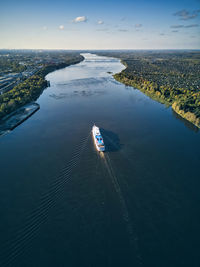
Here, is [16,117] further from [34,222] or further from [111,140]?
[34,222]

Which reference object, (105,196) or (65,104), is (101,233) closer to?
(105,196)

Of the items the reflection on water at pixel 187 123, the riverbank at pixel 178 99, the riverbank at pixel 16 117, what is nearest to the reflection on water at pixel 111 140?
the reflection on water at pixel 187 123

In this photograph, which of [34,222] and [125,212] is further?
[125,212]

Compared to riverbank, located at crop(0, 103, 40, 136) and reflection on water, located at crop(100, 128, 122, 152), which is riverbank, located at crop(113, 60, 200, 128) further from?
riverbank, located at crop(0, 103, 40, 136)

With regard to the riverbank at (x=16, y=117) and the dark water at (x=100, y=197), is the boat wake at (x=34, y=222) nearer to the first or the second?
the dark water at (x=100, y=197)

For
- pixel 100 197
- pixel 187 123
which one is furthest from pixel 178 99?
pixel 100 197

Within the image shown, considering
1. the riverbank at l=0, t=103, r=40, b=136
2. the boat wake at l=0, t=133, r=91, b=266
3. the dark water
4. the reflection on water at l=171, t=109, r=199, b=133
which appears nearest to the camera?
the boat wake at l=0, t=133, r=91, b=266

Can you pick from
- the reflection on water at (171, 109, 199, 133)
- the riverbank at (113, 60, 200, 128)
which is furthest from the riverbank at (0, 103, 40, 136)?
the riverbank at (113, 60, 200, 128)

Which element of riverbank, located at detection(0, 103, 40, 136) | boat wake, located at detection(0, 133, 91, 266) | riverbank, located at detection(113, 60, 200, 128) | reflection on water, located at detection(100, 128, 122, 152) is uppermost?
riverbank, located at detection(113, 60, 200, 128)
